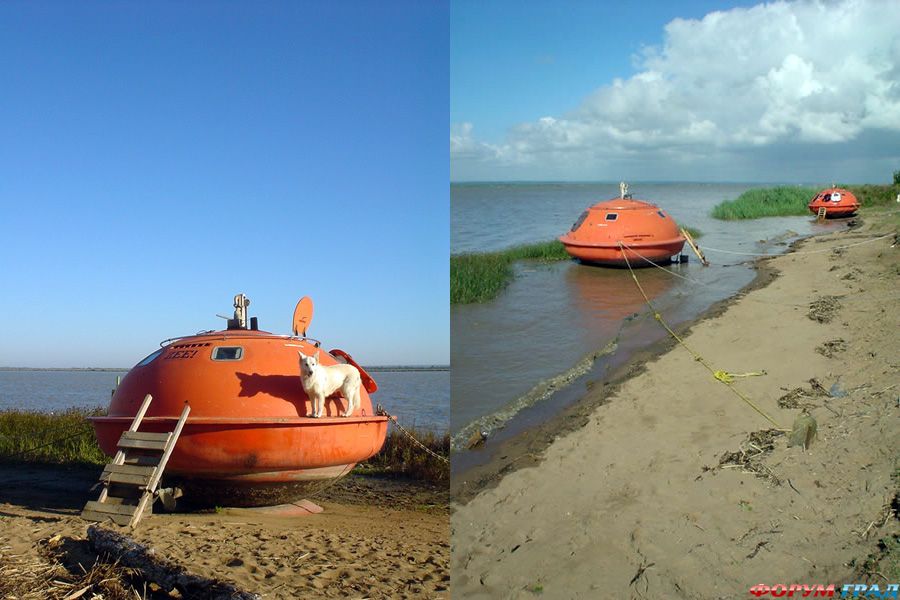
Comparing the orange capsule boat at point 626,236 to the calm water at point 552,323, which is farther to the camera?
the orange capsule boat at point 626,236

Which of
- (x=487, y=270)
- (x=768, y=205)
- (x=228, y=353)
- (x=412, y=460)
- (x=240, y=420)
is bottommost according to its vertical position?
(x=412, y=460)

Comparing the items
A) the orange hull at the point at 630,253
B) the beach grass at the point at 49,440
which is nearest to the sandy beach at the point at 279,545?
the beach grass at the point at 49,440

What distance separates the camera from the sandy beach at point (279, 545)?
539cm

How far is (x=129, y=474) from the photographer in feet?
23.4

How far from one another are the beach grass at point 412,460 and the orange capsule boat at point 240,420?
299 cm

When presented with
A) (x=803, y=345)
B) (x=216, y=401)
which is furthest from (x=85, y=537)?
(x=803, y=345)

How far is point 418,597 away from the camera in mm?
5262

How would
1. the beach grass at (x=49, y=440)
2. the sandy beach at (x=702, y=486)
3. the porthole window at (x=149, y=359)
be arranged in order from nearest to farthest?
the sandy beach at (x=702, y=486), the porthole window at (x=149, y=359), the beach grass at (x=49, y=440)

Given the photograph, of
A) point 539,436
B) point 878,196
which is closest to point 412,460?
point 539,436

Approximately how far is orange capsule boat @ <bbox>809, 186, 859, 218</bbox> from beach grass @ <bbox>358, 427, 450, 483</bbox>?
32.0 m

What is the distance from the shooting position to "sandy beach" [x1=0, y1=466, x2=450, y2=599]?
17.7ft

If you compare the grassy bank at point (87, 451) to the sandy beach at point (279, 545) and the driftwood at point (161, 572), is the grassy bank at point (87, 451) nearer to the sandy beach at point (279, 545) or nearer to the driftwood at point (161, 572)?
the sandy beach at point (279, 545)

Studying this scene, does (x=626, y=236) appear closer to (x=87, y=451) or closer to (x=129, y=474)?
(x=87, y=451)

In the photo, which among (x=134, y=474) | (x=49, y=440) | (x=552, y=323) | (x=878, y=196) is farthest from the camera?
(x=878, y=196)
